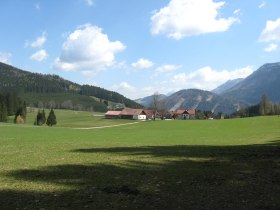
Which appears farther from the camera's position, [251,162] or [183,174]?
[251,162]

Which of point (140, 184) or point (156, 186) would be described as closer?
point (156, 186)

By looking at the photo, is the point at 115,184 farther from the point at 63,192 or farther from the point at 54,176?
the point at 54,176

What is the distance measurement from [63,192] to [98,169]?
6014 mm

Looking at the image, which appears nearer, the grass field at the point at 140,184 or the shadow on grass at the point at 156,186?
the shadow on grass at the point at 156,186

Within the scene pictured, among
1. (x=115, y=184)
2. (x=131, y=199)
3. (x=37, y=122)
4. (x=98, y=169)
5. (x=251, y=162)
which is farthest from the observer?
(x=37, y=122)

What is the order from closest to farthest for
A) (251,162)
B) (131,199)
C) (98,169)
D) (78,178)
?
(131,199) → (78,178) → (98,169) → (251,162)

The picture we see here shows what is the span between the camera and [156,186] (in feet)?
51.9

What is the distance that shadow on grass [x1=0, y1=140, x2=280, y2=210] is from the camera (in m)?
12.9

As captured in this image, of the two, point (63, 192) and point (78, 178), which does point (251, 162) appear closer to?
point (78, 178)

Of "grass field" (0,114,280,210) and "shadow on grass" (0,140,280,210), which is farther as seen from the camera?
"grass field" (0,114,280,210)

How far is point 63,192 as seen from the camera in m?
14.7

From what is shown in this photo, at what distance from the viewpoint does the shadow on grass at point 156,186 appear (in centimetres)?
1288

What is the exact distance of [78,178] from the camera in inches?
701

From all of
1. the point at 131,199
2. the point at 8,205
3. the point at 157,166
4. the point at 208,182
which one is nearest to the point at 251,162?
the point at 157,166
